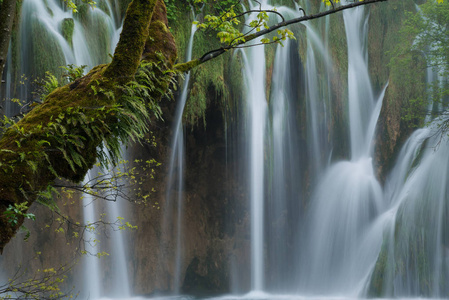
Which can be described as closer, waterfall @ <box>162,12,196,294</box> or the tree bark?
the tree bark

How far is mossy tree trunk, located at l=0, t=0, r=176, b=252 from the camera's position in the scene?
3051 millimetres

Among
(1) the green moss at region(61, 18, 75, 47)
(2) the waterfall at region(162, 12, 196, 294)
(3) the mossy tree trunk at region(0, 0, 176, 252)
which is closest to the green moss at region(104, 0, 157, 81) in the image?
(3) the mossy tree trunk at region(0, 0, 176, 252)

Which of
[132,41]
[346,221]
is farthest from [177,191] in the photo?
[132,41]

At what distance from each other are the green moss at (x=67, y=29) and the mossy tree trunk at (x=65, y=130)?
6733 millimetres

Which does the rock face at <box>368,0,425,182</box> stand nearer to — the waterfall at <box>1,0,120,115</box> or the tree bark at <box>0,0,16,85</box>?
the waterfall at <box>1,0,120,115</box>

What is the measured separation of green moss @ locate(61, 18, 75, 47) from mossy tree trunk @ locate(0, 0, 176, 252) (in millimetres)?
6733

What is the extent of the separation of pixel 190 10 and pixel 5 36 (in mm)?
9064

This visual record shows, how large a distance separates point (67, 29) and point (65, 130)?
748 cm

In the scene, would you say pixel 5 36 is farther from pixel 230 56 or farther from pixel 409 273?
pixel 409 273

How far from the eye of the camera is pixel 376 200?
13961 millimetres

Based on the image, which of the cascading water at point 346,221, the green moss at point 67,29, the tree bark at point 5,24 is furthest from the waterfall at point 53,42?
the cascading water at point 346,221

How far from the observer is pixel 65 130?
3.26 m

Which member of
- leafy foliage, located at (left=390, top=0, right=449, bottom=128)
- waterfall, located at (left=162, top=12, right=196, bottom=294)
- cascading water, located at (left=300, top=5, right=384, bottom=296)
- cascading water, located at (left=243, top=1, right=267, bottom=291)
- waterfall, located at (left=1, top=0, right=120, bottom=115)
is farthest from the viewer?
leafy foliage, located at (left=390, top=0, right=449, bottom=128)

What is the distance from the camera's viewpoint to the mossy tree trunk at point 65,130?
3.05 meters
